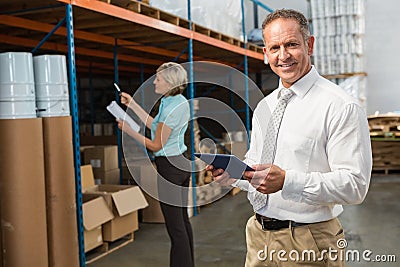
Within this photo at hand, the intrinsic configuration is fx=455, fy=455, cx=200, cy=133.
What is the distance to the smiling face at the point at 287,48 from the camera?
1.82m

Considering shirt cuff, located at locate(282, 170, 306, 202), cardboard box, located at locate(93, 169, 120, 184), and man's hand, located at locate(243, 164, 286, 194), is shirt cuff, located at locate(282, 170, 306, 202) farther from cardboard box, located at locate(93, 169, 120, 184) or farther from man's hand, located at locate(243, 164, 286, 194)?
cardboard box, located at locate(93, 169, 120, 184)

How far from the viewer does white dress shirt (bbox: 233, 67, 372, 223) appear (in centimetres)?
170

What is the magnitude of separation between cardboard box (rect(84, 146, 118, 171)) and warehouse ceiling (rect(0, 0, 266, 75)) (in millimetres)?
1434

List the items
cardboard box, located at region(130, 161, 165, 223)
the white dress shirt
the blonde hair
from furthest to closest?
cardboard box, located at region(130, 161, 165, 223)
the blonde hair
the white dress shirt

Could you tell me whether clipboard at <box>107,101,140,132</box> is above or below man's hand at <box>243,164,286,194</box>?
above

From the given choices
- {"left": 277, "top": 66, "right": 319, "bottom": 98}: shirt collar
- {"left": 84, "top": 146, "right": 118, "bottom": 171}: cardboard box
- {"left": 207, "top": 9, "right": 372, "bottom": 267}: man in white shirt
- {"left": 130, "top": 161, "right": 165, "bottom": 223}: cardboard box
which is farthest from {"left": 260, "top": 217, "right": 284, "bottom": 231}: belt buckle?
{"left": 84, "top": 146, "right": 118, "bottom": 171}: cardboard box

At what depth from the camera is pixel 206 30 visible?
6.93 metres

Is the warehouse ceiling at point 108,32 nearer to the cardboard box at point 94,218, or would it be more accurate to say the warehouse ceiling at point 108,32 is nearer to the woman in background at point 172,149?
the woman in background at point 172,149

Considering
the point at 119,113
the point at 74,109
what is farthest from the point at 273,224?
the point at 74,109

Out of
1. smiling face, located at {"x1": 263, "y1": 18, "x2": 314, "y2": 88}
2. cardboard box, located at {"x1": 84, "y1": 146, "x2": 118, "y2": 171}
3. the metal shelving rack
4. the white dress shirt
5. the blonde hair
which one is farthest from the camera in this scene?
cardboard box, located at {"x1": 84, "y1": 146, "x2": 118, "y2": 171}

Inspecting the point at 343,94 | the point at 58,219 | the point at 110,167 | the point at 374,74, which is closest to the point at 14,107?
the point at 58,219

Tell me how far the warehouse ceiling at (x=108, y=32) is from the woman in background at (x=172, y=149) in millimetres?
1113

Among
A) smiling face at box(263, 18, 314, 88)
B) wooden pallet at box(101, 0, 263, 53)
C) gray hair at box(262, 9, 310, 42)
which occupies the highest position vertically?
wooden pallet at box(101, 0, 263, 53)

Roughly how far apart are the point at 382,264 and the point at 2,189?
3.57 metres
